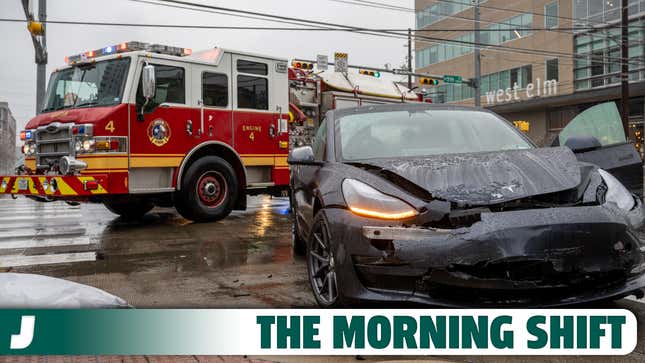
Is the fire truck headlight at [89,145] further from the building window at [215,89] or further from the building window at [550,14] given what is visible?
the building window at [550,14]

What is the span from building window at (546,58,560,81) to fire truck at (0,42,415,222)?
33.4 meters

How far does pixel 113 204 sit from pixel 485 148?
317 inches

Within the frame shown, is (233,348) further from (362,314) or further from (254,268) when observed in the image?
(254,268)

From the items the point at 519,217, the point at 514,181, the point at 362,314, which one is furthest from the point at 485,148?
the point at 362,314

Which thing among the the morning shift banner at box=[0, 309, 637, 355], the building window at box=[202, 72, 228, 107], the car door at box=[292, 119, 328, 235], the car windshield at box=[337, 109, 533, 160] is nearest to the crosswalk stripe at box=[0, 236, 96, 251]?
the building window at box=[202, 72, 228, 107]

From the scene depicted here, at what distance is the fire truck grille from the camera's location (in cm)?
871

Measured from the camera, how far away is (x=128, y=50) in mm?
9227

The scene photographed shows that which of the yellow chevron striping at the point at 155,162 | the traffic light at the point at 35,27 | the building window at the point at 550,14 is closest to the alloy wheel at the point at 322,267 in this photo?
the yellow chevron striping at the point at 155,162

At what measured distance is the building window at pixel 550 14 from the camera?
3950 cm

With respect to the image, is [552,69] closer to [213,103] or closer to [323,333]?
[213,103]

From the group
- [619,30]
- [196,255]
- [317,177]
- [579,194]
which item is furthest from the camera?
[619,30]

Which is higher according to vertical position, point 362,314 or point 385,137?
point 385,137

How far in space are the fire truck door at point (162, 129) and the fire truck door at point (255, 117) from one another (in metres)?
0.91

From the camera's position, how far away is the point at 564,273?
3.10 m
